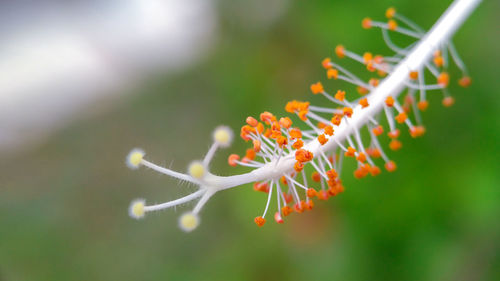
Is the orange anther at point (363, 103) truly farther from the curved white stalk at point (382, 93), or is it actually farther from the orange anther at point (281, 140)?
the orange anther at point (281, 140)

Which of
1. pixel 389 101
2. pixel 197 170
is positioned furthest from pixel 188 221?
pixel 389 101

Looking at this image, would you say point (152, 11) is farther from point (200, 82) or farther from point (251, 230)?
point (251, 230)

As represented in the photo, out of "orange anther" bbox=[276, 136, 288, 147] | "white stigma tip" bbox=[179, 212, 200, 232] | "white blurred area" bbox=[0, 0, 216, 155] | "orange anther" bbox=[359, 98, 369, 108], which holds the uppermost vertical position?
"white blurred area" bbox=[0, 0, 216, 155]

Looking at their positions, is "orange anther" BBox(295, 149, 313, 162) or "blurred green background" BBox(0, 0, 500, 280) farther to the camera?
"blurred green background" BBox(0, 0, 500, 280)

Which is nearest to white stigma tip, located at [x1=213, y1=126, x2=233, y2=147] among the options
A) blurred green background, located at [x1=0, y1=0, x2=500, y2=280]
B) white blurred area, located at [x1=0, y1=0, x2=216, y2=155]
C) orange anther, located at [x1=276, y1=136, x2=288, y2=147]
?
orange anther, located at [x1=276, y1=136, x2=288, y2=147]

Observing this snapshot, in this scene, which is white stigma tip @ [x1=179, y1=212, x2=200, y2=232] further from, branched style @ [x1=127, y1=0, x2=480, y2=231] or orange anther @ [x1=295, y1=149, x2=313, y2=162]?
orange anther @ [x1=295, y1=149, x2=313, y2=162]

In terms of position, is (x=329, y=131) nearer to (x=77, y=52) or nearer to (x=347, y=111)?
(x=347, y=111)

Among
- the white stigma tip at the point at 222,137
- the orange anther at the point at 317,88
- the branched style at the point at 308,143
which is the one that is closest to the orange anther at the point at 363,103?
the branched style at the point at 308,143
